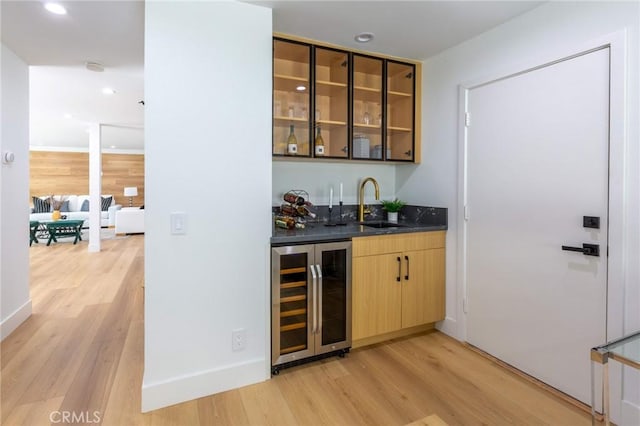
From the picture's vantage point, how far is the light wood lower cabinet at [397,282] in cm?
250

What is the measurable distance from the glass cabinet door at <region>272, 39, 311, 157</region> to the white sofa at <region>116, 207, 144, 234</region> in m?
7.30

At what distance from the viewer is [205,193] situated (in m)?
2.03

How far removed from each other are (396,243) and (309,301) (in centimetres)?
84

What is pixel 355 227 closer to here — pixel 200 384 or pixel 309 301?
pixel 309 301

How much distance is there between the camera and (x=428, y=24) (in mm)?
2400

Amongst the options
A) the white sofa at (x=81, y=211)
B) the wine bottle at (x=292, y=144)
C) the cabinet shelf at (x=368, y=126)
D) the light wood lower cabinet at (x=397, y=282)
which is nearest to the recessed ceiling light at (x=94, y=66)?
the wine bottle at (x=292, y=144)

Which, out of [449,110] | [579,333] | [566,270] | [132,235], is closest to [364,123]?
→ [449,110]

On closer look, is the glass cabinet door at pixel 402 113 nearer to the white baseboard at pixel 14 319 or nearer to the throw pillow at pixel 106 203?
the white baseboard at pixel 14 319

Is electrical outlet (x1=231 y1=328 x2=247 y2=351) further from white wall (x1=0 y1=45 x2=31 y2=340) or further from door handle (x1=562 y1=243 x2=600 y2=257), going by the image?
white wall (x1=0 y1=45 x2=31 y2=340)

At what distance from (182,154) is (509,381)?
257 centimetres

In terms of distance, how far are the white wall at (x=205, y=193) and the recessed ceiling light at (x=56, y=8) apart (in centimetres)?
85

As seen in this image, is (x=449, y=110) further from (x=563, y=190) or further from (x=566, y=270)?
(x=566, y=270)

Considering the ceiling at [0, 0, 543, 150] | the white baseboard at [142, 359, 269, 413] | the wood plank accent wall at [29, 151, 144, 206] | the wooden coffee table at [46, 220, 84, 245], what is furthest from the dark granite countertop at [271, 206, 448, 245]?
the wood plank accent wall at [29, 151, 144, 206]

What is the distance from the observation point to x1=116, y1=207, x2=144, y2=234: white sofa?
8398mm
